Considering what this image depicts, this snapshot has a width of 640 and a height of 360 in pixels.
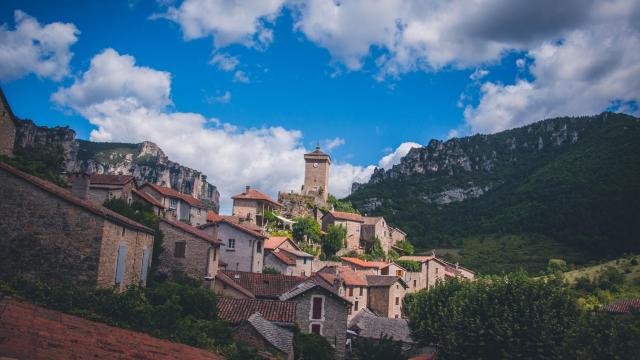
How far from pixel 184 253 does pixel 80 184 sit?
10.6m

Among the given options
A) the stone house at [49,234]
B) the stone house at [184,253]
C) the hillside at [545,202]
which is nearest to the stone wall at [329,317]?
the stone house at [184,253]

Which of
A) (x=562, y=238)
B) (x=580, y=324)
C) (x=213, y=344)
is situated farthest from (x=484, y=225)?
(x=213, y=344)

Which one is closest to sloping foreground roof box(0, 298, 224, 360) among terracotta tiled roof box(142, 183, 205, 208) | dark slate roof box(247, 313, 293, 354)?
dark slate roof box(247, 313, 293, 354)

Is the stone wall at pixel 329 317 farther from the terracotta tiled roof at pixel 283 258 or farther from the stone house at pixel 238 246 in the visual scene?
the terracotta tiled roof at pixel 283 258

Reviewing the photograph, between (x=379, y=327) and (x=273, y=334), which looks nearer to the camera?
(x=273, y=334)

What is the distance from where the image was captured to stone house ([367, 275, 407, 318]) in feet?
209

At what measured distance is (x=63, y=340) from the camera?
11992mm

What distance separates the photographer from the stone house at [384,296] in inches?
2502

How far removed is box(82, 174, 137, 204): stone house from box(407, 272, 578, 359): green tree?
26642 millimetres

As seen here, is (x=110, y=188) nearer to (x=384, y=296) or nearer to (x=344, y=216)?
(x=384, y=296)

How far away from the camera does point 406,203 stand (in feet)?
594

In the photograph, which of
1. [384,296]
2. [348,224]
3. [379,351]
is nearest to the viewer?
[379,351]

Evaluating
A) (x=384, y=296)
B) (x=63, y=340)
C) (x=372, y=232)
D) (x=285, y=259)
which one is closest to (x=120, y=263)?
(x=63, y=340)

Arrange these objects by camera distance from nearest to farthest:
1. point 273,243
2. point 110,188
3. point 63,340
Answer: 1. point 63,340
2. point 110,188
3. point 273,243
